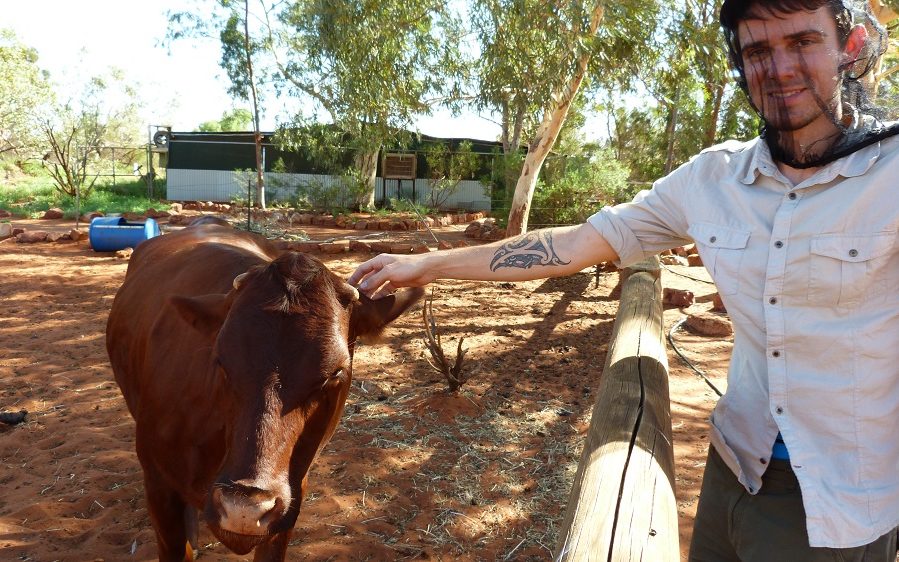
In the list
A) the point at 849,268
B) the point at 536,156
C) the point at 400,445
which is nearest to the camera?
the point at 849,268

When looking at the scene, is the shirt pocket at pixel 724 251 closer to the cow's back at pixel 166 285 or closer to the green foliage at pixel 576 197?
the cow's back at pixel 166 285

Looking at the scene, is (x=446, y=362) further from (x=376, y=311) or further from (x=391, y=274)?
(x=391, y=274)

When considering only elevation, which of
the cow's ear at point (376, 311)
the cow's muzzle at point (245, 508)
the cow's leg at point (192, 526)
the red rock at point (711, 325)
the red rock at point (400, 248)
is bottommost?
the cow's leg at point (192, 526)

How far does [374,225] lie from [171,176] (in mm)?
12764

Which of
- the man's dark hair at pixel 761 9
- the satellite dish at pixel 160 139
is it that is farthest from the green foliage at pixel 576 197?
the satellite dish at pixel 160 139

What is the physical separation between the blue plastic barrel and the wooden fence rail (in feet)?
38.5

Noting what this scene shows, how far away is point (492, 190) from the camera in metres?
23.0

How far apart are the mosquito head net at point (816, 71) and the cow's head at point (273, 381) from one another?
1625mm

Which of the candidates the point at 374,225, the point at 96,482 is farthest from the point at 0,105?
the point at 96,482

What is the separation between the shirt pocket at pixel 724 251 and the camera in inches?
74.4

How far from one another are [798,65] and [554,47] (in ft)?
27.2

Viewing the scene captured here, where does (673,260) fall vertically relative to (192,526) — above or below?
above

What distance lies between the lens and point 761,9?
1.81 metres

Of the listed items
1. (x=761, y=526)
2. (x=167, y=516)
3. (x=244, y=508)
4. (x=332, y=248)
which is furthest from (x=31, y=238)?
(x=761, y=526)
